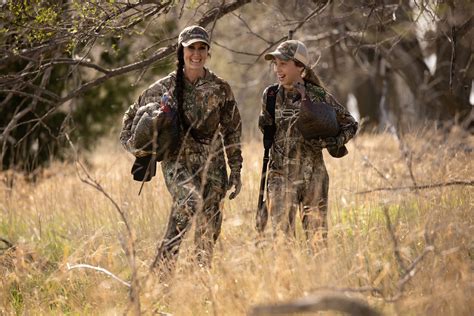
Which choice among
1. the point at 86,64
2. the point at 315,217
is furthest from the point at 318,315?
the point at 86,64

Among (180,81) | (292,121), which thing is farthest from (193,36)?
(292,121)

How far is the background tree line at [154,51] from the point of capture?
762cm

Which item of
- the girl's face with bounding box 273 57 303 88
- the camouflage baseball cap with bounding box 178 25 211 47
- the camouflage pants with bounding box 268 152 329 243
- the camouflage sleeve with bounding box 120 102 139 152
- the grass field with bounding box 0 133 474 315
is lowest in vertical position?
the grass field with bounding box 0 133 474 315

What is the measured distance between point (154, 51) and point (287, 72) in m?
4.38

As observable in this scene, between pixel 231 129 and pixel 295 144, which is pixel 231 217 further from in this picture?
pixel 295 144

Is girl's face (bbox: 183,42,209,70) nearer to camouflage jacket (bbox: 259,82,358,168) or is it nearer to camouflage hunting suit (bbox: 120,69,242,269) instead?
camouflage hunting suit (bbox: 120,69,242,269)

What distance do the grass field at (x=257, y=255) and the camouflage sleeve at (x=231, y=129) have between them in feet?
1.56

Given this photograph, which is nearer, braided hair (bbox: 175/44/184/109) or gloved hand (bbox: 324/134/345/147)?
gloved hand (bbox: 324/134/345/147)

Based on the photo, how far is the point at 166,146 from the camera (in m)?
6.04

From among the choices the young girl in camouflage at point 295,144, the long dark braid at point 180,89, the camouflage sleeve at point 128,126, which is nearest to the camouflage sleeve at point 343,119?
the young girl in camouflage at point 295,144

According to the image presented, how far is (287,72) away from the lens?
20.1ft

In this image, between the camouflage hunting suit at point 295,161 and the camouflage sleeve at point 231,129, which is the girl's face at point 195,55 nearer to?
the camouflage sleeve at point 231,129

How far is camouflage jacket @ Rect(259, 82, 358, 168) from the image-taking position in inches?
243

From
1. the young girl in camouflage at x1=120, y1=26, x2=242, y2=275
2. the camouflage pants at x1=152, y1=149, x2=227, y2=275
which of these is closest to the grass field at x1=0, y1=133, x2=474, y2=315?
the camouflage pants at x1=152, y1=149, x2=227, y2=275
